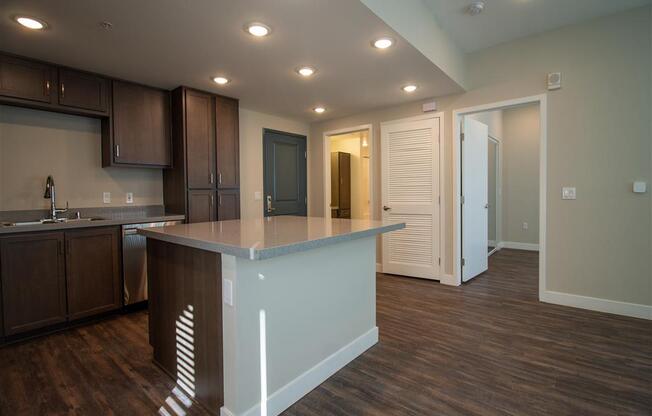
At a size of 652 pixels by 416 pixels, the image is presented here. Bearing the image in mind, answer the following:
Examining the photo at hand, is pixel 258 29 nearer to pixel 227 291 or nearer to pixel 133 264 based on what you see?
pixel 227 291

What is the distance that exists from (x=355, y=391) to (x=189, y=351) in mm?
988

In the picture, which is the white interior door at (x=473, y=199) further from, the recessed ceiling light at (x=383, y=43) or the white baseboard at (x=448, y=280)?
the recessed ceiling light at (x=383, y=43)

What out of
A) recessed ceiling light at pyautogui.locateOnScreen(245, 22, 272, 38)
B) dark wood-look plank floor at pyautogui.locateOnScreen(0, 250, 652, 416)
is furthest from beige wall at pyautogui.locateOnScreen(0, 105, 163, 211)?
recessed ceiling light at pyautogui.locateOnScreen(245, 22, 272, 38)

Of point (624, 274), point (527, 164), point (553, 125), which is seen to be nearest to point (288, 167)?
point (553, 125)

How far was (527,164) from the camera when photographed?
6410mm

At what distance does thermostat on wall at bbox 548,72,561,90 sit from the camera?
3275mm

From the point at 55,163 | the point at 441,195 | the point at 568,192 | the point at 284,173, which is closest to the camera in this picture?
the point at 55,163

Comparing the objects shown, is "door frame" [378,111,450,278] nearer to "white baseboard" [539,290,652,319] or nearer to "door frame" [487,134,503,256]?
"white baseboard" [539,290,652,319]

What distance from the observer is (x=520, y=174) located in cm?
650

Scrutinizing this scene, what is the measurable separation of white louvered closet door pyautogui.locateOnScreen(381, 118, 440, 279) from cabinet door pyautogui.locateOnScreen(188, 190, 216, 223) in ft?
7.46

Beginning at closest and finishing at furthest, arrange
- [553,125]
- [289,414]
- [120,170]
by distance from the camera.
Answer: [289,414]
[553,125]
[120,170]

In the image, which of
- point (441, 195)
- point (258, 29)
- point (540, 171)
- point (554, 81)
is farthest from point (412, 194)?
point (258, 29)

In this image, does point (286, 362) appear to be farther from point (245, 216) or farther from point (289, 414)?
point (245, 216)

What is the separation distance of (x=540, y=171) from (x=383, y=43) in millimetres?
2113
